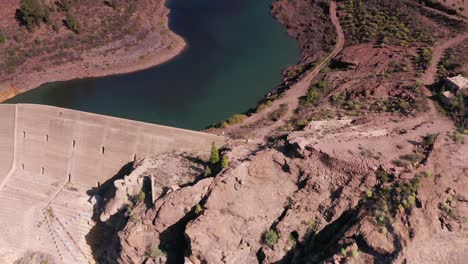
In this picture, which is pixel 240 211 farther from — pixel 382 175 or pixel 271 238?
pixel 382 175

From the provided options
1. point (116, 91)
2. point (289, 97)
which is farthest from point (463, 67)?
point (116, 91)

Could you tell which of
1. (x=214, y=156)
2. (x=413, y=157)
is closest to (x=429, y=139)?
(x=413, y=157)

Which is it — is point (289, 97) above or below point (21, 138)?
above

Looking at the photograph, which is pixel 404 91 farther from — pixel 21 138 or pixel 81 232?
pixel 21 138

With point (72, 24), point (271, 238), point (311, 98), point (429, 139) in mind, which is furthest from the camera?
point (72, 24)

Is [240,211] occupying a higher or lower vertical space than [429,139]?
lower

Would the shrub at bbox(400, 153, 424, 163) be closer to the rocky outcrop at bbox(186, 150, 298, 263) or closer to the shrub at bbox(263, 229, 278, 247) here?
the rocky outcrop at bbox(186, 150, 298, 263)

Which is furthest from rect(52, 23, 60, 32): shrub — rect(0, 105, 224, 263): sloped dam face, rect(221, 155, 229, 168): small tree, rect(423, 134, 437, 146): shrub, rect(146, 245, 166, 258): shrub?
rect(423, 134, 437, 146): shrub

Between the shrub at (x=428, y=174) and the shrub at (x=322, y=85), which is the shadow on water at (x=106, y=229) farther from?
the shrub at (x=428, y=174)
